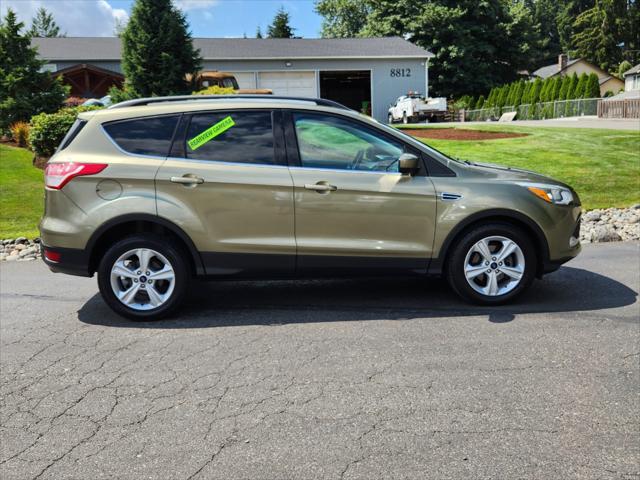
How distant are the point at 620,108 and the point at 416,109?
10738 mm

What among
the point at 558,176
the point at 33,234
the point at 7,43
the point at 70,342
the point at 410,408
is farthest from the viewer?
the point at 7,43

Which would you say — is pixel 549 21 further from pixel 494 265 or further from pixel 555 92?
pixel 494 265

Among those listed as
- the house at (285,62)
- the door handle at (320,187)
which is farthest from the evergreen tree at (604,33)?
the door handle at (320,187)

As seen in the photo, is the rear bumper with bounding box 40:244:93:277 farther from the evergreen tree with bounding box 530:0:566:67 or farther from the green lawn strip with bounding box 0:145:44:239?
the evergreen tree with bounding box 530:0:566:67

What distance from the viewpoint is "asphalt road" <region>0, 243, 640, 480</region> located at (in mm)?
3033

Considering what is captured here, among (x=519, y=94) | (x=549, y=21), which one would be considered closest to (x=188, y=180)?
(x=519, y=94)

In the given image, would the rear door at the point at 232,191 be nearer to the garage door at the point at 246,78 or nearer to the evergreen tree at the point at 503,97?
the garage door at the point at 246,78

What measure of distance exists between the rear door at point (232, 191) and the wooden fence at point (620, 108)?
2965 centimetres

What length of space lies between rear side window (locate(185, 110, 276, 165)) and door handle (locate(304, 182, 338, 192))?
1.22 feet

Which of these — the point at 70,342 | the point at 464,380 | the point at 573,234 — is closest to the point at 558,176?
the point at 573,234

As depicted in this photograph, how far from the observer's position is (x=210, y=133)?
518 centimetres

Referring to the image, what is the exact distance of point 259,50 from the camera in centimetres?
3800

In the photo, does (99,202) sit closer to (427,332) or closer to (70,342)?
(70,342)

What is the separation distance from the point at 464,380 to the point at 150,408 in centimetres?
198
